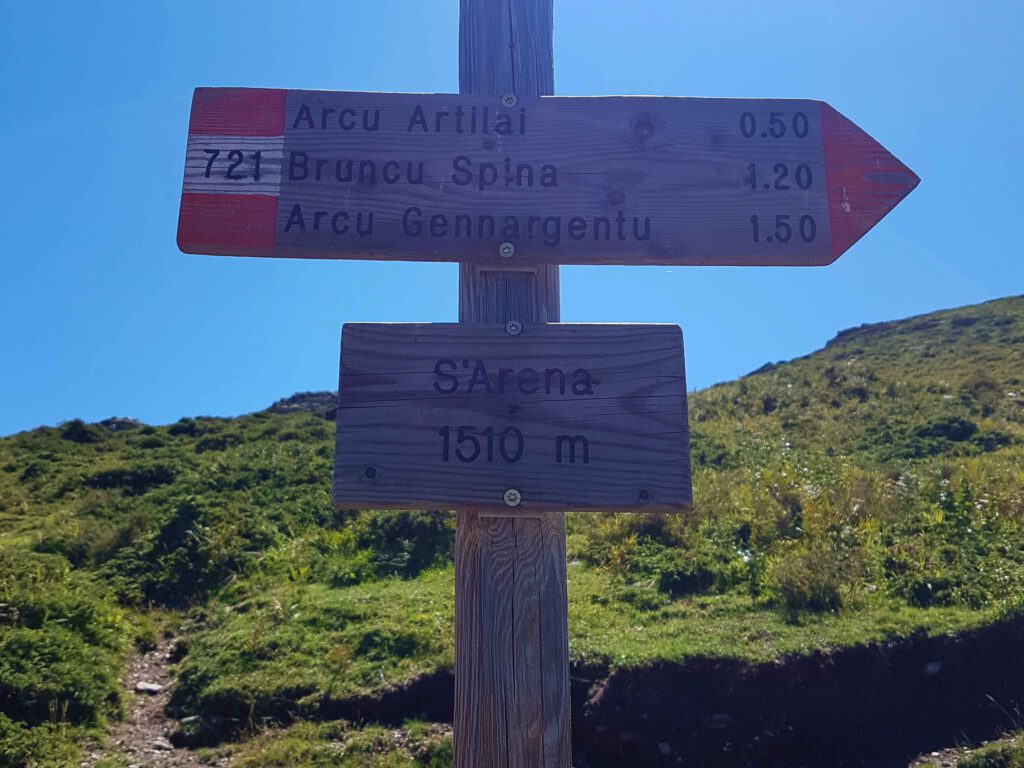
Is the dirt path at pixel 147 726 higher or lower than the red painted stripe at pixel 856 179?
lower

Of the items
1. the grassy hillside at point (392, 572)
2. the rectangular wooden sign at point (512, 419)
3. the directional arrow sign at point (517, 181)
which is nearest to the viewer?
the rectangular wooden sign at point (512, 419)

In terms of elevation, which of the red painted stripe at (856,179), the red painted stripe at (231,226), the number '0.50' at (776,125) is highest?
the number '0.50' at (776,125)

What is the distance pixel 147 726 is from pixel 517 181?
612 centimetres

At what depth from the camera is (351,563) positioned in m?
9.66

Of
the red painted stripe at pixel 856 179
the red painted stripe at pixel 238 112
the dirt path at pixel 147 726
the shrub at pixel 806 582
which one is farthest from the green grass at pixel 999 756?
the red painted stripe at pixel 238 112

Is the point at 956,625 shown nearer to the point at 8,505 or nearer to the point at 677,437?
the point at 677,437

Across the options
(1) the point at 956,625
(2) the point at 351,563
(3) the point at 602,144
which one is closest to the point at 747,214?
(3) the point at 602,144

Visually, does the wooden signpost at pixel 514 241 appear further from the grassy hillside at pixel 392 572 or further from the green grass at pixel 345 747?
the grassy hillside at pixel 392 572

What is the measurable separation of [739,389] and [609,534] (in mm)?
10565

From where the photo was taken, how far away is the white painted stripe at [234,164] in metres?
2.45

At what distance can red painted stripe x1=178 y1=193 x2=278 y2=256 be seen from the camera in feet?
7.96

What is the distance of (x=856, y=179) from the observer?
2566 millimetres

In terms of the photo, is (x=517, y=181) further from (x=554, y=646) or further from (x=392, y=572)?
(x=392, y=572)

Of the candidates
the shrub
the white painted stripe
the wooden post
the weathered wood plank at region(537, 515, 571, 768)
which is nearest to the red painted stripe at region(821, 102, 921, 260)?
the wooden post
